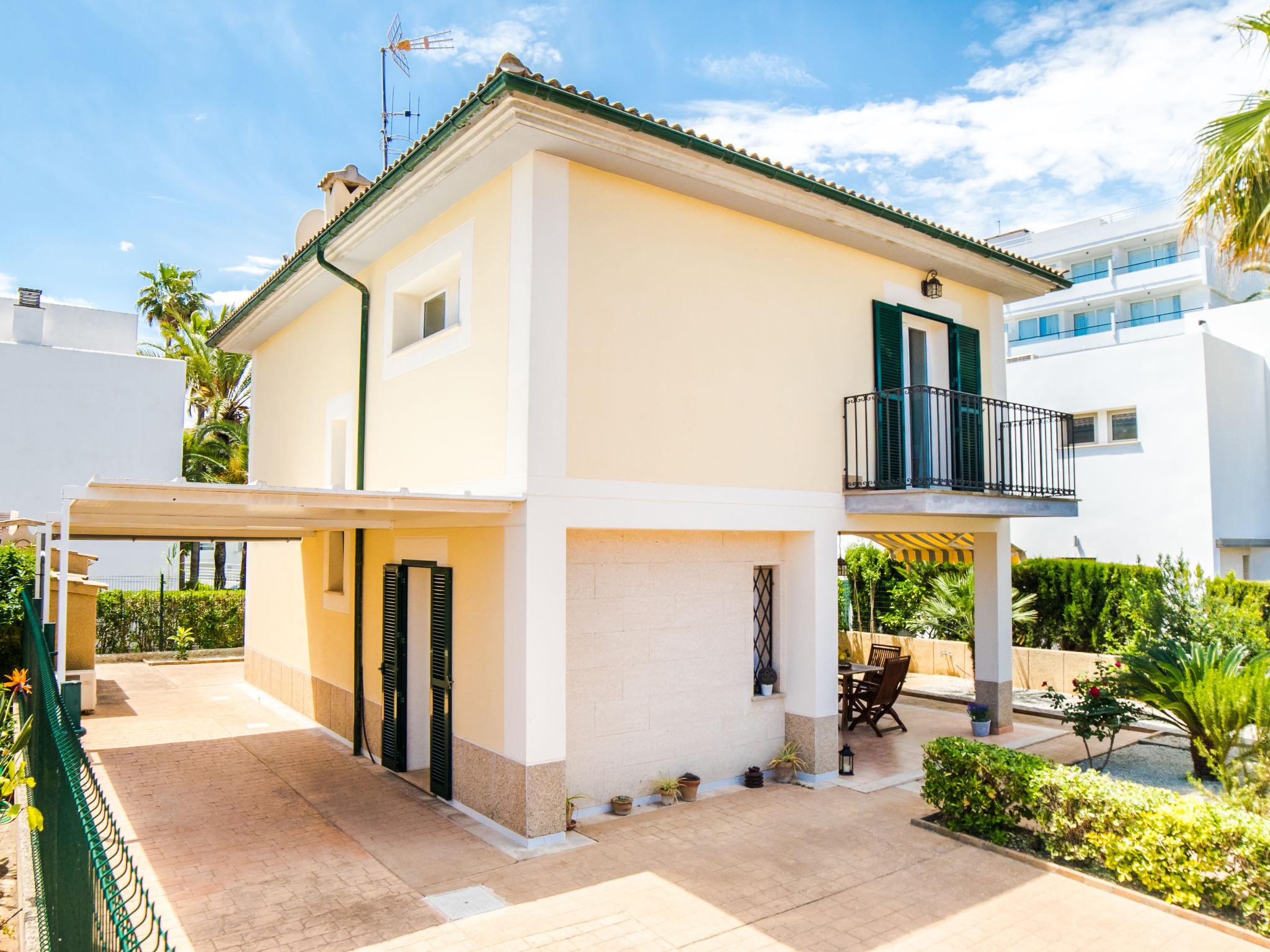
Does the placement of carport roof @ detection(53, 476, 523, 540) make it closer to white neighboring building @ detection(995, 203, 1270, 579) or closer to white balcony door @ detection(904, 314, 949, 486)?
white balcony door @ detection(904, 314, 949, 486)

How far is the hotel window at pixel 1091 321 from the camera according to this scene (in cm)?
4497

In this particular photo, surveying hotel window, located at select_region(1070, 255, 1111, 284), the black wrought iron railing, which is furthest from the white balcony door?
hotel window, located at select_region(1070, 255, 1111, 284)

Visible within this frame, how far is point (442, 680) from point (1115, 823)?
308 inches

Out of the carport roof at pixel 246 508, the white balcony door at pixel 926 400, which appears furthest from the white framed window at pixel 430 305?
the white balcony door at pixel 926 400

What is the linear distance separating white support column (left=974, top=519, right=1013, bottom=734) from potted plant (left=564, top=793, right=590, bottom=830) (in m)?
8.20

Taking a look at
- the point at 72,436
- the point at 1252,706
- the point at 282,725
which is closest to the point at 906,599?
the point at 1252,706

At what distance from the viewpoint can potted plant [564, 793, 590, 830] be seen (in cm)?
942

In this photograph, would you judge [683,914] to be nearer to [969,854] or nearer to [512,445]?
[969,854]

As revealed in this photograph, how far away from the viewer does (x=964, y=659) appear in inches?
805

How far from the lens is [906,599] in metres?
23.0

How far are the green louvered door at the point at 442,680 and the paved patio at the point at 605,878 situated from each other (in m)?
0.41

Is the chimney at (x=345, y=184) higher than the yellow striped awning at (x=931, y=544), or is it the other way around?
the chimney at (x=345, y=184)

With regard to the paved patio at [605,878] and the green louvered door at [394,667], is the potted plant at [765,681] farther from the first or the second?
the green louvered door at [394,667]

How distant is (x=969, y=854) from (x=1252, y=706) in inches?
159
